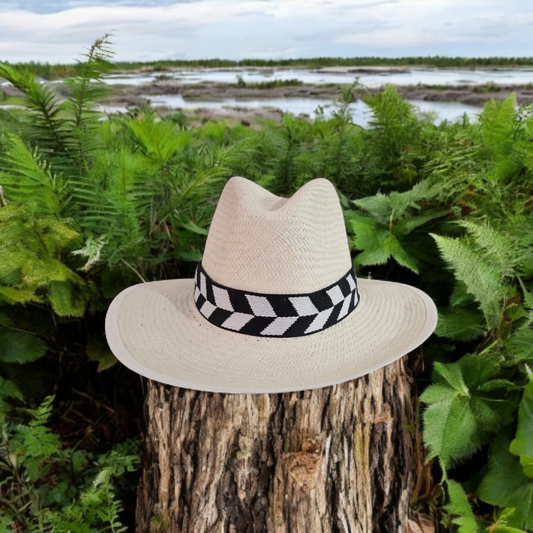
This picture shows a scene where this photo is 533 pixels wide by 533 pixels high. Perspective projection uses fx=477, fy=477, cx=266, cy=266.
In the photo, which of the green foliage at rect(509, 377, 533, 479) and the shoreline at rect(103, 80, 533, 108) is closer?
the green foliage at rect(509, 377, 533, 479)

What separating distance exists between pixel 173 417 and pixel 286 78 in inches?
148

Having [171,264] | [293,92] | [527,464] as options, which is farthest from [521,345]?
[293,92]

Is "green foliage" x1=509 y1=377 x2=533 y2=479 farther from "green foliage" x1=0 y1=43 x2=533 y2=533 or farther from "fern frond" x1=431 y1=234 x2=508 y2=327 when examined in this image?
"fern frond" x1=431 y1=234 x2=508 y2=327

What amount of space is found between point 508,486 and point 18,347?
5.01ft

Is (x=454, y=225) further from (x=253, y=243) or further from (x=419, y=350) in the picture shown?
(x=253, y=243)

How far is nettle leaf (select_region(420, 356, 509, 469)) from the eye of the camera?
49.5 inches

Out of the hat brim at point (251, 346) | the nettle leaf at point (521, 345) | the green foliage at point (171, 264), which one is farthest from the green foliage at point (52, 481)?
the nettle leaf at point (521, 345)

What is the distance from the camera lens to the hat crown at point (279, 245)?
3.76ft

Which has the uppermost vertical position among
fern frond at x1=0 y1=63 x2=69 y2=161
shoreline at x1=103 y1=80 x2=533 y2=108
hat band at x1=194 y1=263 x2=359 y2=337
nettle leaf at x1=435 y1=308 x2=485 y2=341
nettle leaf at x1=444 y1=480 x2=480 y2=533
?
shoreline at x1=103 y1=80 x2=533 y2=108

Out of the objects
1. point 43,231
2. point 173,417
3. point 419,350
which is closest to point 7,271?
point 43,231

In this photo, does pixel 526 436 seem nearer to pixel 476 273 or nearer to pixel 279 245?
pixel 476 273

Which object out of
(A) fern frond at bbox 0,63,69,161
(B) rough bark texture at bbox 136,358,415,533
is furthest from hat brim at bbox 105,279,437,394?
(A) fern frond at bbox 0,63,69,161

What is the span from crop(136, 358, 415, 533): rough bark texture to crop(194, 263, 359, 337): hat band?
171 mm

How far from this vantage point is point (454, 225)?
1739mm
